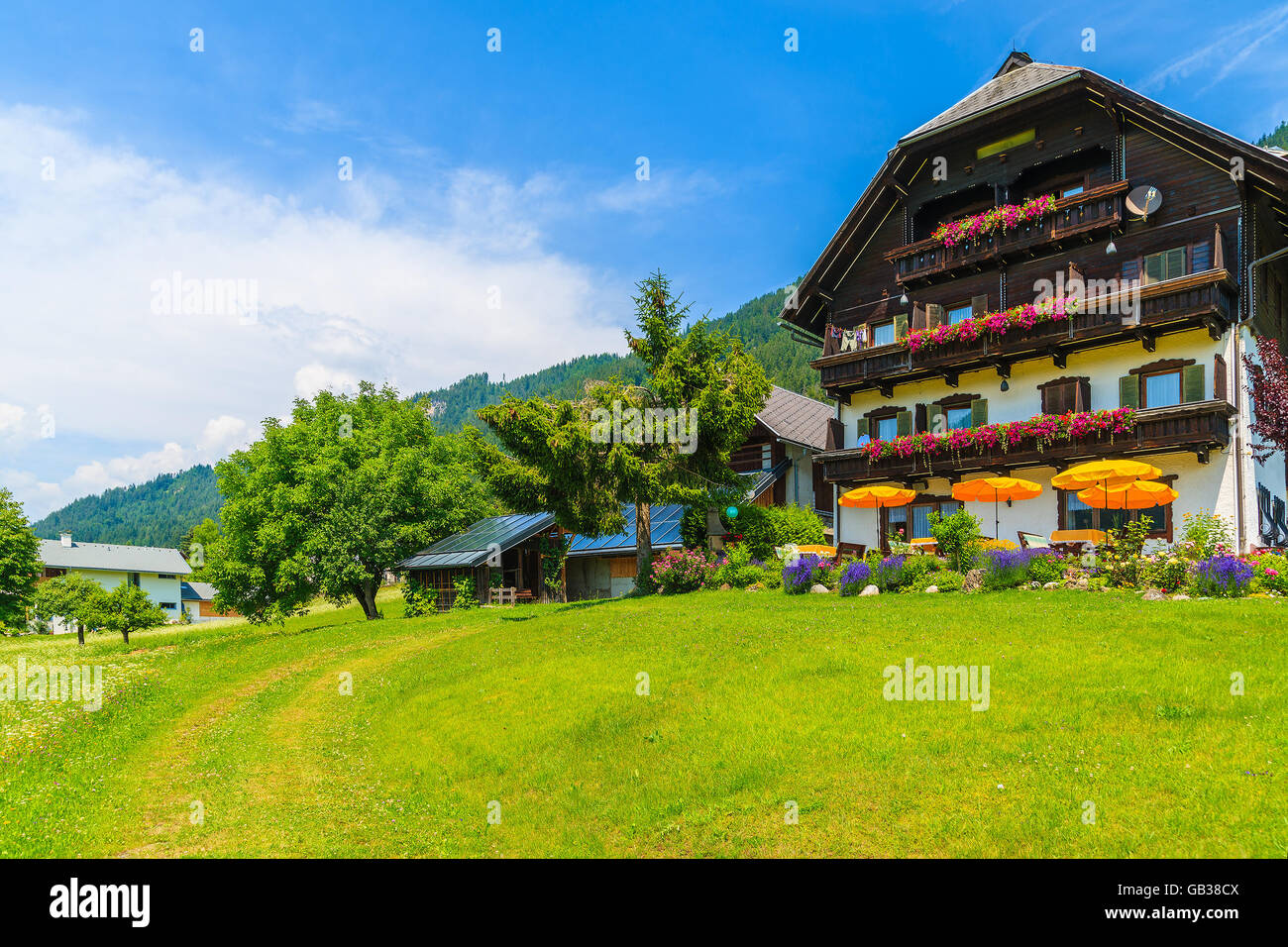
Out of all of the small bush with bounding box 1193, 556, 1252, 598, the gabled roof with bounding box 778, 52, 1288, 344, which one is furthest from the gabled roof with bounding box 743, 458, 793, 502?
the small bush with bounding box 1193, 556, 1252, 598

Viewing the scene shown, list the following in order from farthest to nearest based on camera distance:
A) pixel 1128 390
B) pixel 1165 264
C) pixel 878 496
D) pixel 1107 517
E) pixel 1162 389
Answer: pixel 878 496 < pixel 1128 390 < pixel 1107 517 < pixel 1165 264 < pixel 1162 389

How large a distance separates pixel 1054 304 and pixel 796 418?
17.9 m

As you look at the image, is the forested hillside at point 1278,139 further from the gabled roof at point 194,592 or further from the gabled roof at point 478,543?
the gabled roof at point 194,592

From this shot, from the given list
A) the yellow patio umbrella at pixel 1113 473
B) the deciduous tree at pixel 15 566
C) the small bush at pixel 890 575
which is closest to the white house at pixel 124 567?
the deciduous tree at pixel 15 566

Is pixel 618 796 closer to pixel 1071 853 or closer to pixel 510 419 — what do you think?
pixel 1071 853

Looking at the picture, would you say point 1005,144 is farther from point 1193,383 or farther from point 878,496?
point 878,496

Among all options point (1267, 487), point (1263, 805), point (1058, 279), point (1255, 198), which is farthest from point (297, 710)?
point (1255, 198)

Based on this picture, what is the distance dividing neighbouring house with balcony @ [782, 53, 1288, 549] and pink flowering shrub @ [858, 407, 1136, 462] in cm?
6

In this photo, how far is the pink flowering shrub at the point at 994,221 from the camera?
2709 cm

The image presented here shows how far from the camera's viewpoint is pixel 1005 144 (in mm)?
29203

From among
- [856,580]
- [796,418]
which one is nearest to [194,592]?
[796,418]

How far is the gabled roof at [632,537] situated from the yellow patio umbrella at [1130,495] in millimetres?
17951

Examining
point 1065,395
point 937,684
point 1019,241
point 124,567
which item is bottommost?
point 124,567
